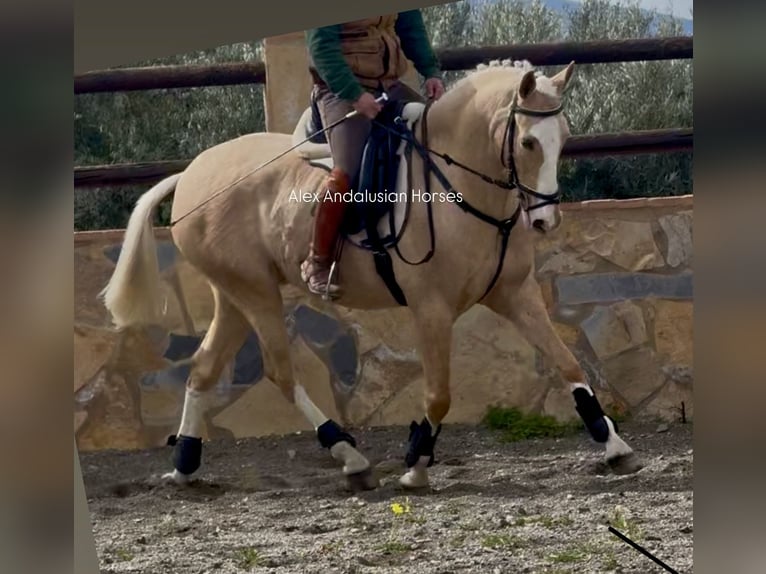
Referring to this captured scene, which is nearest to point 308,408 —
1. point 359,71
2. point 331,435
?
point 331,435

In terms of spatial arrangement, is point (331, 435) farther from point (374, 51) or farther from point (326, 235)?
point (374, 51)

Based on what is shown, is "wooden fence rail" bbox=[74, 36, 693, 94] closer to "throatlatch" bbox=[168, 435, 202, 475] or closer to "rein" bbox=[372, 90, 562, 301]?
"rein" bbox=[372, 90, 562, 301]

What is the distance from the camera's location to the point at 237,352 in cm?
465

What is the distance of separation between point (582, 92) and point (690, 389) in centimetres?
92

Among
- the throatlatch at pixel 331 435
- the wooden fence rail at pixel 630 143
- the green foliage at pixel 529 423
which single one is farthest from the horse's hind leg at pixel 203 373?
the wooden fence rail at pixel 630 143

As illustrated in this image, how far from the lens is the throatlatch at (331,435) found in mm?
4555

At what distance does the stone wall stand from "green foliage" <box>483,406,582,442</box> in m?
0.03

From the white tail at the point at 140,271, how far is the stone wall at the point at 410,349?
0.04 meters

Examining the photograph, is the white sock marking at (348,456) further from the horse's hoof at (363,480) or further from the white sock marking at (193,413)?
the white sock marking at (193,413)

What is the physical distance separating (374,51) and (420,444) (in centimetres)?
117

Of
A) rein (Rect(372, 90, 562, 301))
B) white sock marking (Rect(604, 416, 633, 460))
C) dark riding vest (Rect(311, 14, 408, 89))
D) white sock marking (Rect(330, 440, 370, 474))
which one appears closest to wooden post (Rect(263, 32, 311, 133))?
dark riding vest (Rect(311, 14, 408, 89))

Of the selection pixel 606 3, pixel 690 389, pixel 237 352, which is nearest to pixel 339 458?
pixel 237 352

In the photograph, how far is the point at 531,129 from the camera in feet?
14.2

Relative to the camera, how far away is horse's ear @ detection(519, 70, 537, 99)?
4.31 m
